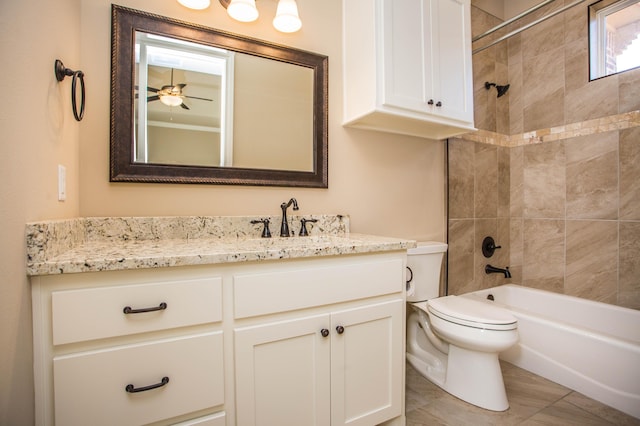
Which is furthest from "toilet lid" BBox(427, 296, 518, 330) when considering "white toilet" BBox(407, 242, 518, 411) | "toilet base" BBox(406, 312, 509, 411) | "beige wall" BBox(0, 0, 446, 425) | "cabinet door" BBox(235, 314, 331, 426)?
"cabinet door" BBox(235, 314, 331, 426)

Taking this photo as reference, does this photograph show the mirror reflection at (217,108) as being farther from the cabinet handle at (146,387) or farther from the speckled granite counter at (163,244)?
the cabinet handle at (146,387)

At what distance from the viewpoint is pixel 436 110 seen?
5.56 feet

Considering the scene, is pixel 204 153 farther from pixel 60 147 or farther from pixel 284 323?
pixel 284 323

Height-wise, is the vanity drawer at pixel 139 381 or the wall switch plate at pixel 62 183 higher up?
the wall switch plate at pixel 62 183

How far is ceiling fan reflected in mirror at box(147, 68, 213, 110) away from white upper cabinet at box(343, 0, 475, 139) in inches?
35.5

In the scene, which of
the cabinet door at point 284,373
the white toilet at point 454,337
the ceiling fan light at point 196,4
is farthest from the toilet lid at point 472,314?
the ceiling fan light at point 196,4

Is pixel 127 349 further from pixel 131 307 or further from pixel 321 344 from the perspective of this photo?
pixel 321 344

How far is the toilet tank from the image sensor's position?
5.92ft

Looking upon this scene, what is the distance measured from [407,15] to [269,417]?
1.99 metres

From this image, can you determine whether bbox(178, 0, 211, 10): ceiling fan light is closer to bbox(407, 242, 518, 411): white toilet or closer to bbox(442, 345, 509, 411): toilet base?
bbox(407, 242, 518, 411): white toilet

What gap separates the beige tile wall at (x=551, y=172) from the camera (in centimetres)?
202

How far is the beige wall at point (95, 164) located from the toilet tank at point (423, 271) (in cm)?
25

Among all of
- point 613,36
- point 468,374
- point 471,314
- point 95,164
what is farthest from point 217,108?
point 613,36

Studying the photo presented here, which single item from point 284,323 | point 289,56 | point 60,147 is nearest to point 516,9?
point 289,56
